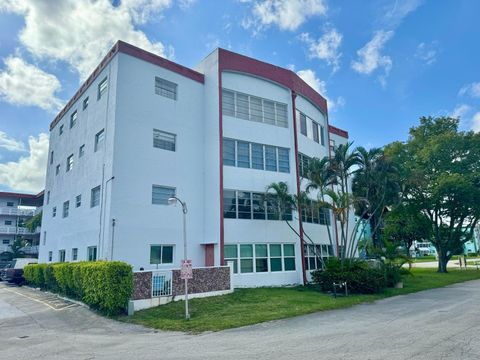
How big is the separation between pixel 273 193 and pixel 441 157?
73.0 ft

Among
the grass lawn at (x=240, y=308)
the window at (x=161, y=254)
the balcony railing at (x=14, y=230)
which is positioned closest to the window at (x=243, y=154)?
the window at (x=161, y=254)

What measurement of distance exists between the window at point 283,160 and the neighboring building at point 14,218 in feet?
123

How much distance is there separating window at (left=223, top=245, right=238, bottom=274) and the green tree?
19.7 metres

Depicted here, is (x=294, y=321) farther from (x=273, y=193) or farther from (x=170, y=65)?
(x=170, y=65)

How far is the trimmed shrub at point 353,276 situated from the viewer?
18.8m

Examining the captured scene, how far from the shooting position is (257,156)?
22.5 meters

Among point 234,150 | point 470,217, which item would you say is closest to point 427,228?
point 470,217

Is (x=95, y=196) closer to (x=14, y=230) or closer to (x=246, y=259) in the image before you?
(x=246, y=259)

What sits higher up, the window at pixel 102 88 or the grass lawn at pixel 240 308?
the window at pixel 102 88

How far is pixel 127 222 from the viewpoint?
17.7m

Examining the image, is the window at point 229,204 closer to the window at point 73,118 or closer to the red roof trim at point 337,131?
the window at point 73,118

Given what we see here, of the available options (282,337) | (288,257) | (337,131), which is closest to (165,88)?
(288,257)

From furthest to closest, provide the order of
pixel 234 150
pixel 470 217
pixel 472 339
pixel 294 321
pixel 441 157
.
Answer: pixel 470 217 < pixel 441 157 < pixel 234 150 < pixel 294 321 < pixel 472 339

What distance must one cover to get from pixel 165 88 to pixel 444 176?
2680 cm
